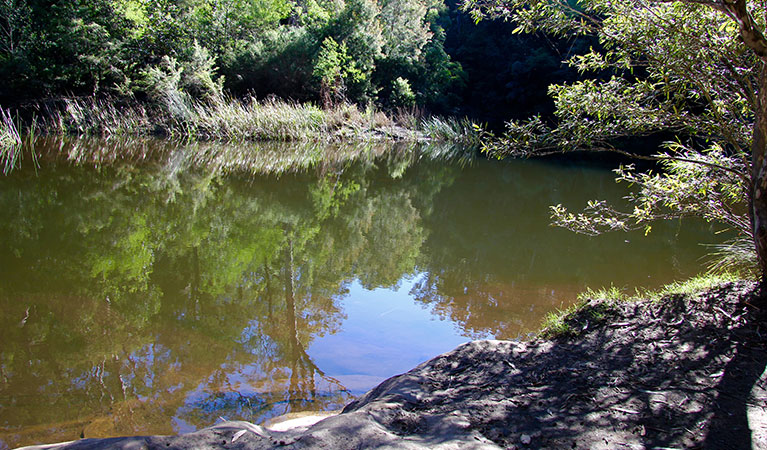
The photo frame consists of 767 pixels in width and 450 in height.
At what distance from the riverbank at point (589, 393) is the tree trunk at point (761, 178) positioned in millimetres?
262

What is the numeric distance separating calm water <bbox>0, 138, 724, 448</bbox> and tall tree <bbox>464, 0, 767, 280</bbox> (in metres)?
1.28

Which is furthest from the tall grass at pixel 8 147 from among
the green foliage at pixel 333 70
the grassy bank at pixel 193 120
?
the green foliage at pixel 333 70

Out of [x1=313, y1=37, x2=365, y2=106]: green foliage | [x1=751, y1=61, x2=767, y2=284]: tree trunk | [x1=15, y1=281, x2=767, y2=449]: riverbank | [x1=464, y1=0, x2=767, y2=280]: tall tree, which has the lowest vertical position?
[x1=15, y1=281, x2=767, y2=449]: riverbank

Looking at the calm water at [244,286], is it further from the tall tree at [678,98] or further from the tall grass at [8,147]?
the tall tree at [678,98]

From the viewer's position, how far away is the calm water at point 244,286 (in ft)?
8.56

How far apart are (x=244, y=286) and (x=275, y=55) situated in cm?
1634

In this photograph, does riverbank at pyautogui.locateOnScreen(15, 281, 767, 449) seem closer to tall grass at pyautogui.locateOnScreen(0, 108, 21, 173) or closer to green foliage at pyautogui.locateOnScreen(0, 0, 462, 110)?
tall grass at pyautogui.locateOnScreen(0, 108, 21, 173)

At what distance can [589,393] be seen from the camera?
2031 millimetres

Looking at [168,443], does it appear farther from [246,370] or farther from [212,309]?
[212,309]

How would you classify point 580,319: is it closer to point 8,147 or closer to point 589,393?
point 589,393

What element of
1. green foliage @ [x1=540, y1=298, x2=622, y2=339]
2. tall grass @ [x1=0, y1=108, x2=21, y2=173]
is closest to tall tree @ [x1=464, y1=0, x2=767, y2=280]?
green foliage @ [x1=540, y1=298, x2=622, y2=339]

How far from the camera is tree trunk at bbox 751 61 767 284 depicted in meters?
2.56

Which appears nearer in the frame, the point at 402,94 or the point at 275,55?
the point at 275,55

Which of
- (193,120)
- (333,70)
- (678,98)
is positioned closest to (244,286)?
(678,98)
